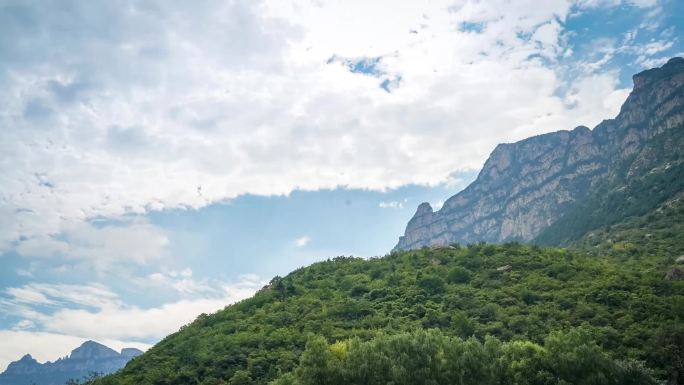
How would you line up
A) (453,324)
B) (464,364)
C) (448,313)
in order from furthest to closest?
(448,313)
(453,324)
(464,364)

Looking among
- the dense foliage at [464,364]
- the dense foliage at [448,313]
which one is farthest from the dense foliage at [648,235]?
the dense foliage at [464,364]

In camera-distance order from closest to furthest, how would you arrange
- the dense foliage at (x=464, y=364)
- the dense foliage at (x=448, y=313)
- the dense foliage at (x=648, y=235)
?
1. the dense foliage at (x=464, y=364)
2. the dense foliage at (x=448, y=313)
3. the dense foliage at (x=648, y=235)

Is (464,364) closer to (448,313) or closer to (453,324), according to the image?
(453,324)

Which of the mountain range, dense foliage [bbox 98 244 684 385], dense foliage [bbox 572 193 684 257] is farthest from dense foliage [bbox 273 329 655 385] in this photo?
dense foliage [bbox 572 193 684 257]

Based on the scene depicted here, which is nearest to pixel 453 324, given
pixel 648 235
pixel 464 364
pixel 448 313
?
pixel 448 313

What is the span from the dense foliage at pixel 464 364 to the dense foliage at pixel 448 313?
2.98m

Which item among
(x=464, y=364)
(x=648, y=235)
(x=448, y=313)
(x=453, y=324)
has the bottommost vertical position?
(x=464, y=364)

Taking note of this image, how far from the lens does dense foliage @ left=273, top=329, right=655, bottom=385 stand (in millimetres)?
40188

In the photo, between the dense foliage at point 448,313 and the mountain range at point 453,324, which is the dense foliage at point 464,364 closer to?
the mountain range at point 453,324

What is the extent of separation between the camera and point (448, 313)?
→ 72188 mm

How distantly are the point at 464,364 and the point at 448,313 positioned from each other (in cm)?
3163

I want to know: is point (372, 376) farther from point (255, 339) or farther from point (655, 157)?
point (655, 157)

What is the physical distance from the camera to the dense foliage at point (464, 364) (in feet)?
132

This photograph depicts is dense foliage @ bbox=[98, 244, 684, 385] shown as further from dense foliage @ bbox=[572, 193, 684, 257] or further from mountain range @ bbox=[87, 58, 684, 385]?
dense foliage @ bbox=[572, 193, 684, 257]
